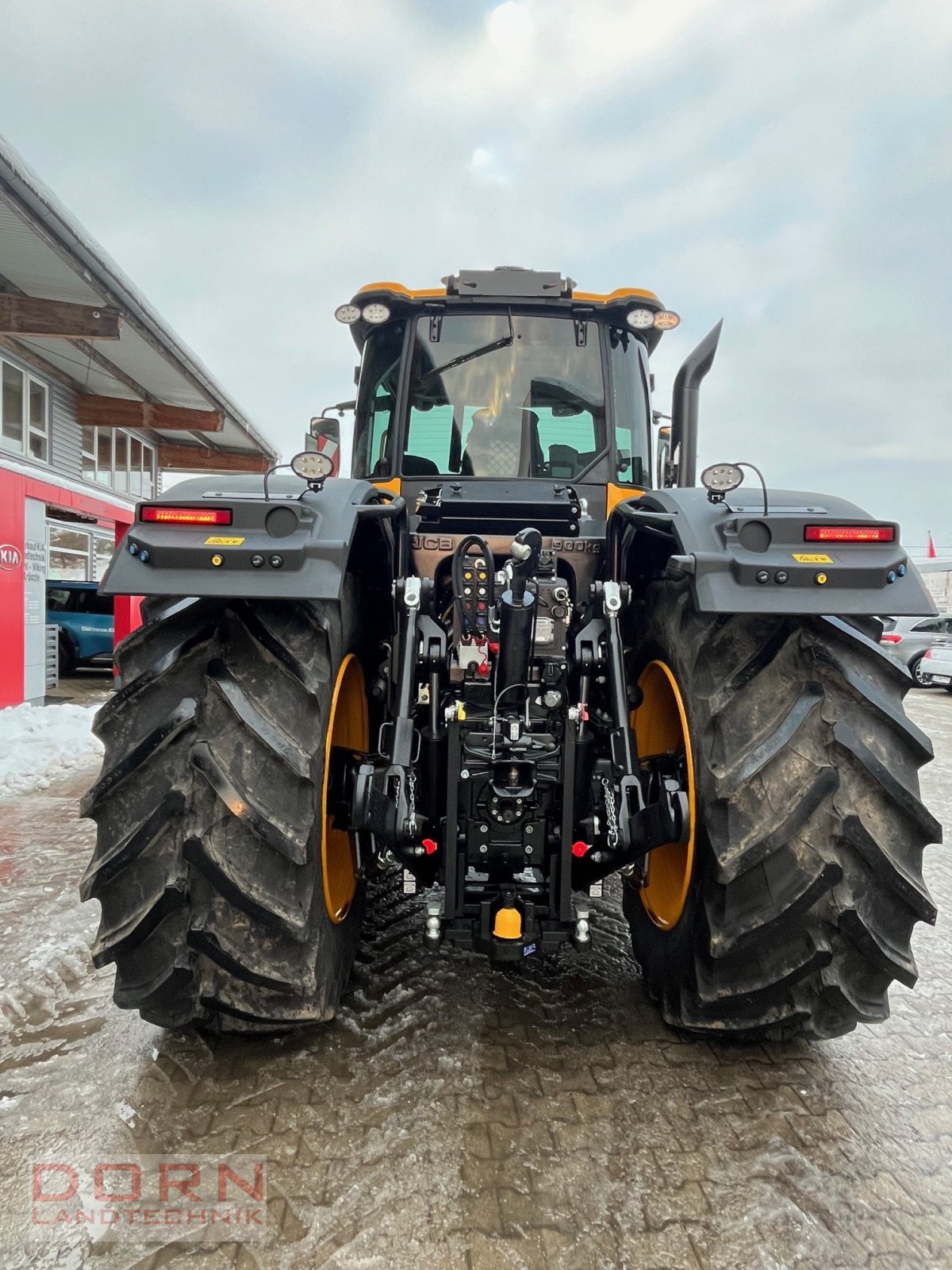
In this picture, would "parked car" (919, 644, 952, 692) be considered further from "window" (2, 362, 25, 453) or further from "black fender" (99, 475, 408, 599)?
"window" (2, 362, 25, 453)

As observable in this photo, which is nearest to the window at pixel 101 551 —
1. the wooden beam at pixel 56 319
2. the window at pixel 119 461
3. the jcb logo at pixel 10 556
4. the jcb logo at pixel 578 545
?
the window at pixel 119 461

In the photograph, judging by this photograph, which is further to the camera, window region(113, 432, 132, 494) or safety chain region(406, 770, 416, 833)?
window region(113, 432, 132, 494)

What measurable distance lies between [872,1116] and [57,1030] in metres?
2.39

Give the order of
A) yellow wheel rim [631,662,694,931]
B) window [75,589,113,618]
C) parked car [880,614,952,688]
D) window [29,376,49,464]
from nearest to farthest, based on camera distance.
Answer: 1. yellow wheel rim [631,662,694,931]
2. window [29,376,49,464]
3. window [75,589,113,618]
4. parked car [880,614,952,688]

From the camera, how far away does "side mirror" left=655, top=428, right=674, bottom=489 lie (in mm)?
3361

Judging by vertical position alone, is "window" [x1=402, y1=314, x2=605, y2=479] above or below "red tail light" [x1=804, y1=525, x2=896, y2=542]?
above

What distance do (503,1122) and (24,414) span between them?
41.0ft

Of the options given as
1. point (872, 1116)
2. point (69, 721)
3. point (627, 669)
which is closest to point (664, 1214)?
point (872, 1116)

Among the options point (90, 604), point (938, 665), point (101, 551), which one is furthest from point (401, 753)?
point (101, 551)

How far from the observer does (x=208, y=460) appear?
17.3m

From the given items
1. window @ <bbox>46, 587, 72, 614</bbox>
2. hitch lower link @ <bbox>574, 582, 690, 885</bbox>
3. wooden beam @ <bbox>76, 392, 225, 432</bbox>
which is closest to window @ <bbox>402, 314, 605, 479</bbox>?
hitch lower link @ <bbox>574, 582, 690, 885</bbox>

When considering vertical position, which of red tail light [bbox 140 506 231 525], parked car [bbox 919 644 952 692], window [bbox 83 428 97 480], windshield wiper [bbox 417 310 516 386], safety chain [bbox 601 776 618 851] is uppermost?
window [bbox 83 428 97 480]

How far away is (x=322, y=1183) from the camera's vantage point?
178cm

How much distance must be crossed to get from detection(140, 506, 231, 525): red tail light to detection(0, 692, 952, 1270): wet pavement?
5.03 feet
